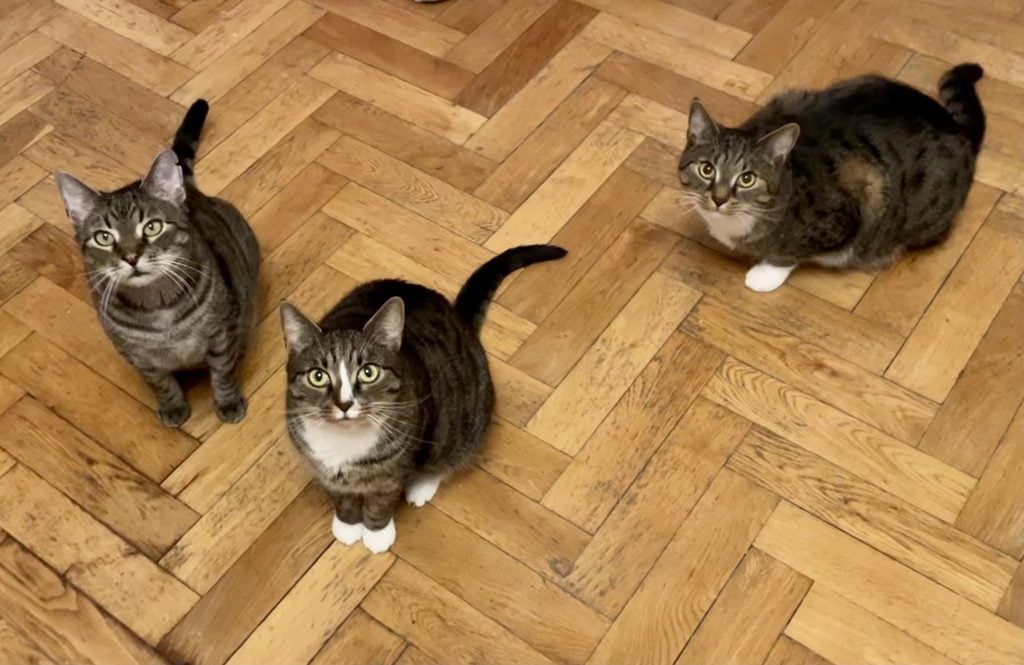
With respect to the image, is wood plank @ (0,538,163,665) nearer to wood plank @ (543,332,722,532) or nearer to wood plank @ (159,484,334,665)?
wood plank @ (159,484,334,665)

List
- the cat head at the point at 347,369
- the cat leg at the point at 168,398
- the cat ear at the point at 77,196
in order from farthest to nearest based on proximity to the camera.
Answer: the cat leg at the point at 168,398 < the cat ear at the point at 77,196 < the cat head at the point at 347,369

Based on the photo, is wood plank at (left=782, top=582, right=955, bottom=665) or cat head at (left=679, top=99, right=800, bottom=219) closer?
wood plank at (left=782, top=582, right=955, bottom=665)

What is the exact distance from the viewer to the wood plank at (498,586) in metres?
1.55

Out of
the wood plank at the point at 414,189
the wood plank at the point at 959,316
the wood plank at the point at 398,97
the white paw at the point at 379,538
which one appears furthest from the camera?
the wood plank at the point at 398,97

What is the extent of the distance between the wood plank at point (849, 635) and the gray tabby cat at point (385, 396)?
640 millimetres

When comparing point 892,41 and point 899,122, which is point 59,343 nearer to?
point 899,122

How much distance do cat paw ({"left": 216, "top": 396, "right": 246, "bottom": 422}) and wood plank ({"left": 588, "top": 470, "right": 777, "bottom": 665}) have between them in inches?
31.8

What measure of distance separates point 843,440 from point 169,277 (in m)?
1.27

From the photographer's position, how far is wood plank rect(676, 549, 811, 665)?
5.05ft

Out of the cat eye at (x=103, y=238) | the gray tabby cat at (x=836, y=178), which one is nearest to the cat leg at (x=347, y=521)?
the cat eye at (x=103, y=238)

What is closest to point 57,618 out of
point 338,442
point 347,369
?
point 338,442

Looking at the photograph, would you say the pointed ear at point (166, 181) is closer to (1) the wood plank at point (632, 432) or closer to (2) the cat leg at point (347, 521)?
(2) the cat leg at point (347, 521)

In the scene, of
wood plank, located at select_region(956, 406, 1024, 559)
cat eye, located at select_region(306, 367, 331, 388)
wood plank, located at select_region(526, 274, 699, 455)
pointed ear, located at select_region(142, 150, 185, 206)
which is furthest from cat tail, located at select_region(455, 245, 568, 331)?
wood plank, located at select_region(956, 406, 1024, 559)

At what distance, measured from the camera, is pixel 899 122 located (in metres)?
1.88
